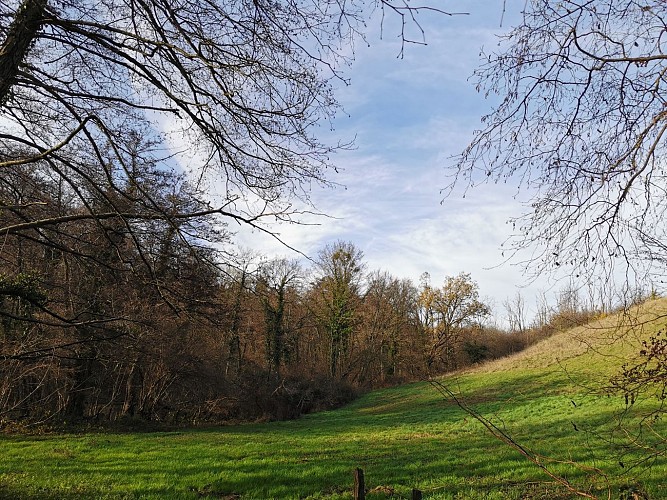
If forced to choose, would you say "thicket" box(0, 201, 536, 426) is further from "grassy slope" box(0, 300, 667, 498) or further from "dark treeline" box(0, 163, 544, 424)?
"grassy slope" box(0, 300, 667, 498)

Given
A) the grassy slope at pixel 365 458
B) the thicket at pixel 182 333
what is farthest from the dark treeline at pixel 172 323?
A: the grassy slope at pixel 365 458

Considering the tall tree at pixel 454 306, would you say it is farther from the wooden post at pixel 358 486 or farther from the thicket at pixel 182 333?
the wooden post at pixel 358 486

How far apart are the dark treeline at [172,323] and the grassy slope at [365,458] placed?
211cm

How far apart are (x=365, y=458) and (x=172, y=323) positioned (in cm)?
849

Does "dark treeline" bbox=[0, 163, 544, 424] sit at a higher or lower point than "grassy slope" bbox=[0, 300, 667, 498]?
higher

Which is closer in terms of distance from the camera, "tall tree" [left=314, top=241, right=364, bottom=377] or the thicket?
the thicket

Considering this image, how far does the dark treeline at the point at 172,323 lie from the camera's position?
429cm

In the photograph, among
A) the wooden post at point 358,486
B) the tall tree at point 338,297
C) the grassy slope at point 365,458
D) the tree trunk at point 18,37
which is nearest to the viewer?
the tree trunk at point 18,37

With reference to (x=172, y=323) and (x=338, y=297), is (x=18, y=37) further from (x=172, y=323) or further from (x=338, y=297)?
(x=338, y=297)

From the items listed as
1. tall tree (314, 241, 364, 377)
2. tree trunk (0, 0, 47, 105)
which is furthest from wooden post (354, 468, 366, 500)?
tall tree (314, 241, 364, 377)

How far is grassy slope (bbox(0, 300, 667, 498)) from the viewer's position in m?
6.18

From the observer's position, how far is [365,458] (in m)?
10.7

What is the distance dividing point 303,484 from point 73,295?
16.8ft

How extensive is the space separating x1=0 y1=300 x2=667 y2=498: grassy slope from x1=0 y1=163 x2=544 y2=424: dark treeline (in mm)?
2110
